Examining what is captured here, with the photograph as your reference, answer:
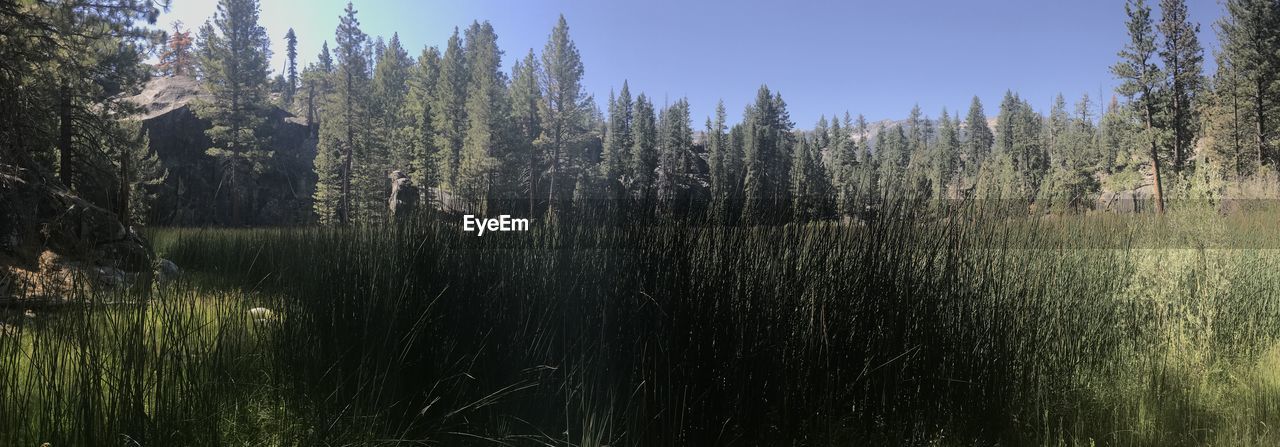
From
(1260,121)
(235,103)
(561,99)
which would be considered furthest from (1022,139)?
(235,103)

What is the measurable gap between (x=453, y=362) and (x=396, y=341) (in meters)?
0.42

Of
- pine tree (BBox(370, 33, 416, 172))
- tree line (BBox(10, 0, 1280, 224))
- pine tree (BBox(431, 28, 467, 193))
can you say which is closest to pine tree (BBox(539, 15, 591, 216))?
tree line (BBox(10, 0, 1280, 224))

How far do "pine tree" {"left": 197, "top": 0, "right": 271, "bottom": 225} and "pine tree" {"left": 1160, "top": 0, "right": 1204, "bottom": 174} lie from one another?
4532 centimetres

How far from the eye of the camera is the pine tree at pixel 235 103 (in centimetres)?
2920

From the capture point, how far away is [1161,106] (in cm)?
3173

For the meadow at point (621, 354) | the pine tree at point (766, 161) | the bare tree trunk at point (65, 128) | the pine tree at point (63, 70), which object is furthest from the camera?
the bare tree trunk at point (65, 128)

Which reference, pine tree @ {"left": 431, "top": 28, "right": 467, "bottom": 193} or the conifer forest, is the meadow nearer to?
the conifer forest

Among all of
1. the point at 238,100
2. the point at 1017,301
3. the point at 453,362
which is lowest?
the point at 453,362

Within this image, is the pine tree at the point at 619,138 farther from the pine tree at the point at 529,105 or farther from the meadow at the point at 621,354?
the meadow at the point at 621,354

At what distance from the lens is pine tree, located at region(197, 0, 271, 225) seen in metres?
29.2

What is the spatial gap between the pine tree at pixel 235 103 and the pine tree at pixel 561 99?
15.6 metres

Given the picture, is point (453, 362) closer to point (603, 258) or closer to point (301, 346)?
point (301, 346)

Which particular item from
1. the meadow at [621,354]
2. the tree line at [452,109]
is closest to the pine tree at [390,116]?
the tree line at [452,109]

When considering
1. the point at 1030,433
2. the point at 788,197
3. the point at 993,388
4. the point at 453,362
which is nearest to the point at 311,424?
the point at 453,362
